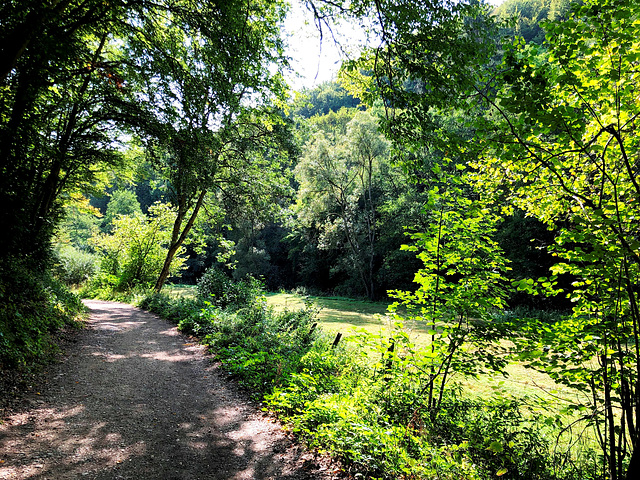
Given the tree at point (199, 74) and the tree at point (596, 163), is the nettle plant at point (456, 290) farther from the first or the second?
the tree at point (199, 74)

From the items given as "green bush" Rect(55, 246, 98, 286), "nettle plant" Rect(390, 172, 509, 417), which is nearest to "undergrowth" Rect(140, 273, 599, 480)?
"nettle plant" Rect(390, 172, 509, 417)

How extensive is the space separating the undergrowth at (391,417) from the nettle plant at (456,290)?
28 cm

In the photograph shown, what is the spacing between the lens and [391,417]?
4.16 m

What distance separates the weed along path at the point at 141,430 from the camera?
311 cm

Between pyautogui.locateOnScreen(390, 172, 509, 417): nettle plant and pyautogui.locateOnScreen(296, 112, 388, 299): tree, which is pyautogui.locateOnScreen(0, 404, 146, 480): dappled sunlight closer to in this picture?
pyautogui.locateOnScreen(390, 172, 509, 417): nettle plant

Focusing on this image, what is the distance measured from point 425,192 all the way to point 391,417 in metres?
4.00

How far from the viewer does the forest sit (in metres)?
2.67

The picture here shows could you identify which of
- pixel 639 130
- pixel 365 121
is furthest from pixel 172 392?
pixel 365 121

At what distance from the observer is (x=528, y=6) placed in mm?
36562

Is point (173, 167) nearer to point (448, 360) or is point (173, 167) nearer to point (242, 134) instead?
point (242, 134)

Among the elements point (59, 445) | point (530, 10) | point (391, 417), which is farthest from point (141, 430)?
point (530, 10)

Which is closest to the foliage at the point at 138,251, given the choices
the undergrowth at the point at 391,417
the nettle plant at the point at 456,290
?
the undergrowth at the point at 391,417

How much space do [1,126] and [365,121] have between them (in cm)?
2122

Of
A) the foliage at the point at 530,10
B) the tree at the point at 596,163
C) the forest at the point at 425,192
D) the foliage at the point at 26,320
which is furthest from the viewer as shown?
the foliage at the point at 530,10
